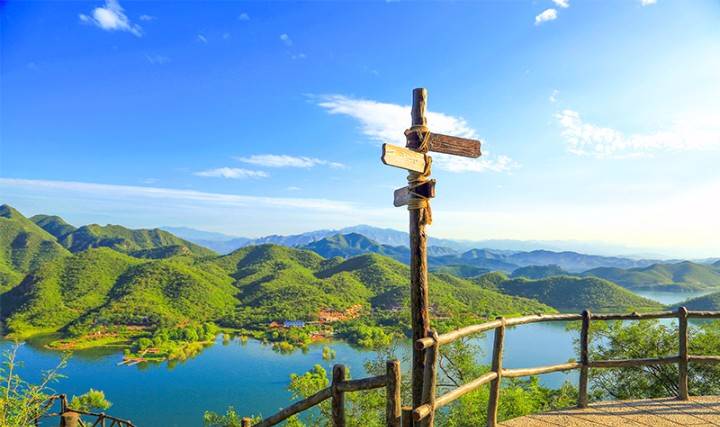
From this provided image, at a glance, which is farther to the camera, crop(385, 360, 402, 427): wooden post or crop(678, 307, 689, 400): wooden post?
crop(678, 307, 689, 400): wooden post

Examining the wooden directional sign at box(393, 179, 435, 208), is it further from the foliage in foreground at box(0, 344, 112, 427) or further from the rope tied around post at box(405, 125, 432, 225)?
the foliage in foreground at box(0, 344, 112, 427)

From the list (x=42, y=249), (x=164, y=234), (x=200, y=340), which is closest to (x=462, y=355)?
(x=200, y=340)

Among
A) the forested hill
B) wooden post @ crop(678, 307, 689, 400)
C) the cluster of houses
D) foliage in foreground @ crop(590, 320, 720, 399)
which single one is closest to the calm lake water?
the cluster of houses

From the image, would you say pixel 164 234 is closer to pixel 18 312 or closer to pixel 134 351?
pixel 18 312

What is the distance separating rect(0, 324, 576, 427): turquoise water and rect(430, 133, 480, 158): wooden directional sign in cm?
2806

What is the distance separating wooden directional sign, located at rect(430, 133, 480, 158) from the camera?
3627 mm

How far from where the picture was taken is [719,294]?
5672 centimetres

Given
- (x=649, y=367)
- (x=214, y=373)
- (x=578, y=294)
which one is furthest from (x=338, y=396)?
(x=578, y=294)

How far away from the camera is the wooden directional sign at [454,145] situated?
3.63 meters

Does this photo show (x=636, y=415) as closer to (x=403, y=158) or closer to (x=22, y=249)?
(x=403, y=158)

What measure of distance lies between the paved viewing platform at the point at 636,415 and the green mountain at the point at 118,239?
443 ft

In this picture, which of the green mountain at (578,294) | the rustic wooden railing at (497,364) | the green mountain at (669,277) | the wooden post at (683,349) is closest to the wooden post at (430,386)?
the rustic wooden railing at (497,364)

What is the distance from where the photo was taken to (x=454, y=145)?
147 inches

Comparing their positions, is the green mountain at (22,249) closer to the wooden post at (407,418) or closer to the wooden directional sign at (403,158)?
the wooden directional sign at (403,158)
